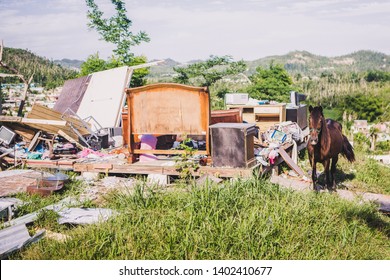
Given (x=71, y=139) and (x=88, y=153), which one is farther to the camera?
(x=71, y=139)

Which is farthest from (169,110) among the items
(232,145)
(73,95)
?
(73,95)

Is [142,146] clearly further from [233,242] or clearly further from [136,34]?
[136,34]

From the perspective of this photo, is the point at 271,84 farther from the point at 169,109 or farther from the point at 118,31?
the point at 169,109

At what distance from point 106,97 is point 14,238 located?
762cm

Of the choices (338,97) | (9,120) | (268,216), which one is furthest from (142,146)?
(338,97)

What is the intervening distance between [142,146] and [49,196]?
2.22 m

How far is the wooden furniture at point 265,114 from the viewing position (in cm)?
990

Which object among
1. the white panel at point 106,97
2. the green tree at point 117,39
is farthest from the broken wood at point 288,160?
the green tree at point 117,39

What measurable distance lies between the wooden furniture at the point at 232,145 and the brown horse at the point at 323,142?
103 centimetres

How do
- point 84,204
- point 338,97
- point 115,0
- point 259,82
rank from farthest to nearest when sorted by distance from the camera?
point 338,97 < point 259,82 < point 115,0 < point 84,204

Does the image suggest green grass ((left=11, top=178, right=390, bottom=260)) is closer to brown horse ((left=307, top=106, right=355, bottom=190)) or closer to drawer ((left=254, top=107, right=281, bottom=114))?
brown horse ((left=307, top=106, right=355, bottom=190))

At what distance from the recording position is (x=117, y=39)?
63.7 feet

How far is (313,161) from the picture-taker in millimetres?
6777

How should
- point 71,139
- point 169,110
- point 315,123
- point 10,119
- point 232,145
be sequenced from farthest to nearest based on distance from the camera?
point 71,139
point 10,119
point 169,110
point 232,145
point 315,123
